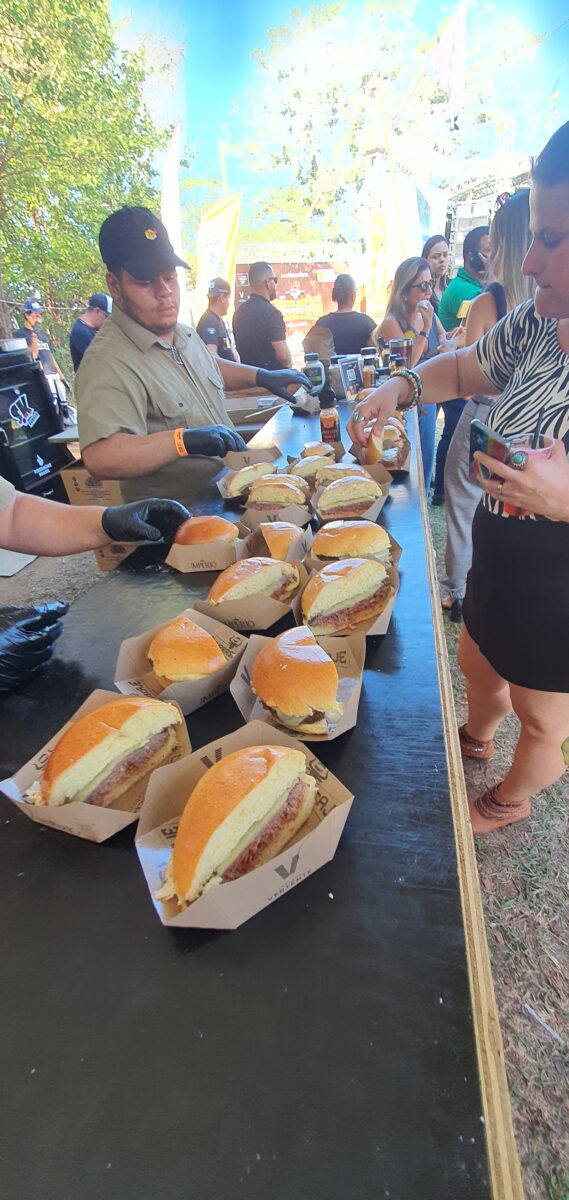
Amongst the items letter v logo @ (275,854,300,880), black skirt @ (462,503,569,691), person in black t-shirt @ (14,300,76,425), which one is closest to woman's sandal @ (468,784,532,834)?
black skirt @ (462,503,569,691)

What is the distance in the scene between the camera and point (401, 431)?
2.95 m

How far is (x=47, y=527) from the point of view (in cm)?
175

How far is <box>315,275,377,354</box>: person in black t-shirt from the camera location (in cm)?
603

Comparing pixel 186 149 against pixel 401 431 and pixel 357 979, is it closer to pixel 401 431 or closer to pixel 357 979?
pixel 401 431

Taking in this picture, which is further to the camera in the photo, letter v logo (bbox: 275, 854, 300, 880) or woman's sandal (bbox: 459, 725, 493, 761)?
woman's sandal (bbox: 459, 725, 493, 761)

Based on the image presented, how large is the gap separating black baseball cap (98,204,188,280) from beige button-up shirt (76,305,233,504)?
0.22m

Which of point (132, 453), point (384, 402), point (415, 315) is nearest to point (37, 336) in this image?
point (415, 315)

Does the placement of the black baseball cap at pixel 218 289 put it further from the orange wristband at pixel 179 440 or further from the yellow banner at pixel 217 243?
the orange wristband at pixel 179 440

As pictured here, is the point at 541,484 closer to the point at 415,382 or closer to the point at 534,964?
the point at 415,382

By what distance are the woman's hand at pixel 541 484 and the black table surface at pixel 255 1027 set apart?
68 cm

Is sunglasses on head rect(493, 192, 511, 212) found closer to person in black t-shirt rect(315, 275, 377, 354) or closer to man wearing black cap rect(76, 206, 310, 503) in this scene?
man wearing black cap rect(76, 206, 310, 503)

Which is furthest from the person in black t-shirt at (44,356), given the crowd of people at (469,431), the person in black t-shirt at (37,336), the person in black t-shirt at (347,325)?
the crowd of people at (469,431)

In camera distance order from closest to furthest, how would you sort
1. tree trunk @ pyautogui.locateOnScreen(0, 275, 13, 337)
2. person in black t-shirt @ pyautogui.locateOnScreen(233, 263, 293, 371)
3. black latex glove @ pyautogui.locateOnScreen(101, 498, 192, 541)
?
black latex glove @ pyautogui.locateOnScreen(101, 498, 192, 541)
person in black t-shirt @ pyautogui.locateOnScreen(233, 263, 293, 371)
tree trunk @ pyautogui.locateOnScreen(0, 275, 13, 337)

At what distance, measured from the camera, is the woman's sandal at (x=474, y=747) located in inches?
94.6
